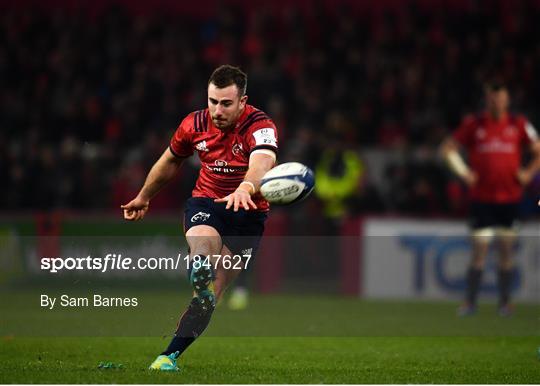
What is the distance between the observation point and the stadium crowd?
17.4m

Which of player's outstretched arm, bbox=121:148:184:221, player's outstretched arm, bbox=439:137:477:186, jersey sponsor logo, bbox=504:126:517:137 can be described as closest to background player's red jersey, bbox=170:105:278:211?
player's outstretched arm, bbox=121:148:184:221

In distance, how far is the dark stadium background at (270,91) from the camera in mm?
16891

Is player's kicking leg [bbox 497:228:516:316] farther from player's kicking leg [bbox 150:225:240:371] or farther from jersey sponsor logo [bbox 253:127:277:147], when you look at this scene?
player's kicking leg [bbox 150:225:240:371]

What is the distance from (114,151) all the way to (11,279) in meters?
3.47

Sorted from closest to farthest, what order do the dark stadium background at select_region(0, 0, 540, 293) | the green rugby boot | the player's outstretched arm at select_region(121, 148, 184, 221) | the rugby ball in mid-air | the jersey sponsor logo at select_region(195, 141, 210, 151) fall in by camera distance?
the rugby ball in mid-air → the green rugby boot → the jersey sponsor logo at select_region(195, 141, 210, 151) → the player's outstretched arm at select_region(121, 148, 184, 221) → the dark stadium background at select_region(0, 0, 540, 293)

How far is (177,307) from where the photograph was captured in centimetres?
787

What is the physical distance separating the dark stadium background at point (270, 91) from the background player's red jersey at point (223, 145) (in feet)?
24.1

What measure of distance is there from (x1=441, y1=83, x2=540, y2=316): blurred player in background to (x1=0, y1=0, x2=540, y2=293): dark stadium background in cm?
280

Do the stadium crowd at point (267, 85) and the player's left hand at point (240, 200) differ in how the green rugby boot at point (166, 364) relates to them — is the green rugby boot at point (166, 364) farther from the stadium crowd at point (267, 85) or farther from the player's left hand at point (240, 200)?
the stadium crowd at point (267, 85)

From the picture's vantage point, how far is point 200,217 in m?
7.91

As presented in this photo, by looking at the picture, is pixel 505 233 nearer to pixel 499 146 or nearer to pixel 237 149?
pixel 499 146

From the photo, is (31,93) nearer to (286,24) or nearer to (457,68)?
(286,24)

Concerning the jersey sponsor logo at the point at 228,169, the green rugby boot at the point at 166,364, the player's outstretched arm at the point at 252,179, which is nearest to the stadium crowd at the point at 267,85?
the jersey sponsor logo at the point at 228,169

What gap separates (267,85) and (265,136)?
11.0 metres
